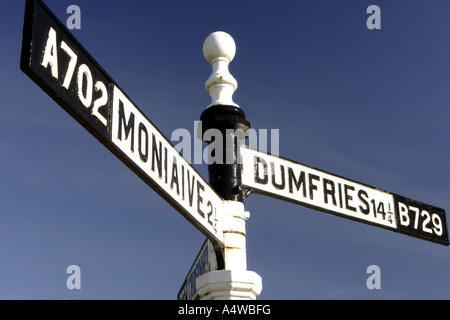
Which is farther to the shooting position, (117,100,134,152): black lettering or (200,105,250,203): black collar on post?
(200,105,250,203): black collar on post

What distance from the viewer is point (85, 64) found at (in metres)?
3.34

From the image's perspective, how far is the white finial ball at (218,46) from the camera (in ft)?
18.7

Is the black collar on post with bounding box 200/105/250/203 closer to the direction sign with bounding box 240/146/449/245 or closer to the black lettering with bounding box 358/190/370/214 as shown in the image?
the direction sign with bounding box 240/146/449/245

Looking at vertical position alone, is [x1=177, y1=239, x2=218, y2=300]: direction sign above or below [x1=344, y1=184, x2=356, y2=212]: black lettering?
below

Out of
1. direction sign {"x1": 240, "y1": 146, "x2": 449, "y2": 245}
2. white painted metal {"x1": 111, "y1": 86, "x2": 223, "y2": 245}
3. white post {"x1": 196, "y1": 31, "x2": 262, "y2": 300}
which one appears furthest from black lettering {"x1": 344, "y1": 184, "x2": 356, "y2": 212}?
white painted metal {"x1": 111, "y1": 86, "x2": 223, "y2": 245}

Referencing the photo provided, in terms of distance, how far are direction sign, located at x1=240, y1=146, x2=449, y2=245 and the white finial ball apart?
952mm

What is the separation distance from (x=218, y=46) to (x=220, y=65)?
0.18 meters

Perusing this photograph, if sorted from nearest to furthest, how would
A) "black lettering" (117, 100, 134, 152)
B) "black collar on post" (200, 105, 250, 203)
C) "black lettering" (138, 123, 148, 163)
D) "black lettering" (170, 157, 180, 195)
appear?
1. "black lettering" (117, 100, 134, 152)
2. "black lettering" (138, 123, 148, 163)
3. "black lettering" (170, 157, 180, 195)
4. "black collar on post" (200, 105, 250, 203)

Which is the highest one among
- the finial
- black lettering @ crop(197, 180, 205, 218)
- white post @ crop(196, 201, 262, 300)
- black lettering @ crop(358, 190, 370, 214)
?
the finial

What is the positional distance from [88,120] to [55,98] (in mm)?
288

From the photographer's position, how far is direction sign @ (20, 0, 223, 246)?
9.60 feet

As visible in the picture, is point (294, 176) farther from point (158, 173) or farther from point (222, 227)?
point (158, 173)

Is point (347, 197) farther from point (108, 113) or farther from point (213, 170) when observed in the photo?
point (108, 113)

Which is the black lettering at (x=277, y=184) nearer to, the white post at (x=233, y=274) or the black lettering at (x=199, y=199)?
the white post at (x=233, y=274)
